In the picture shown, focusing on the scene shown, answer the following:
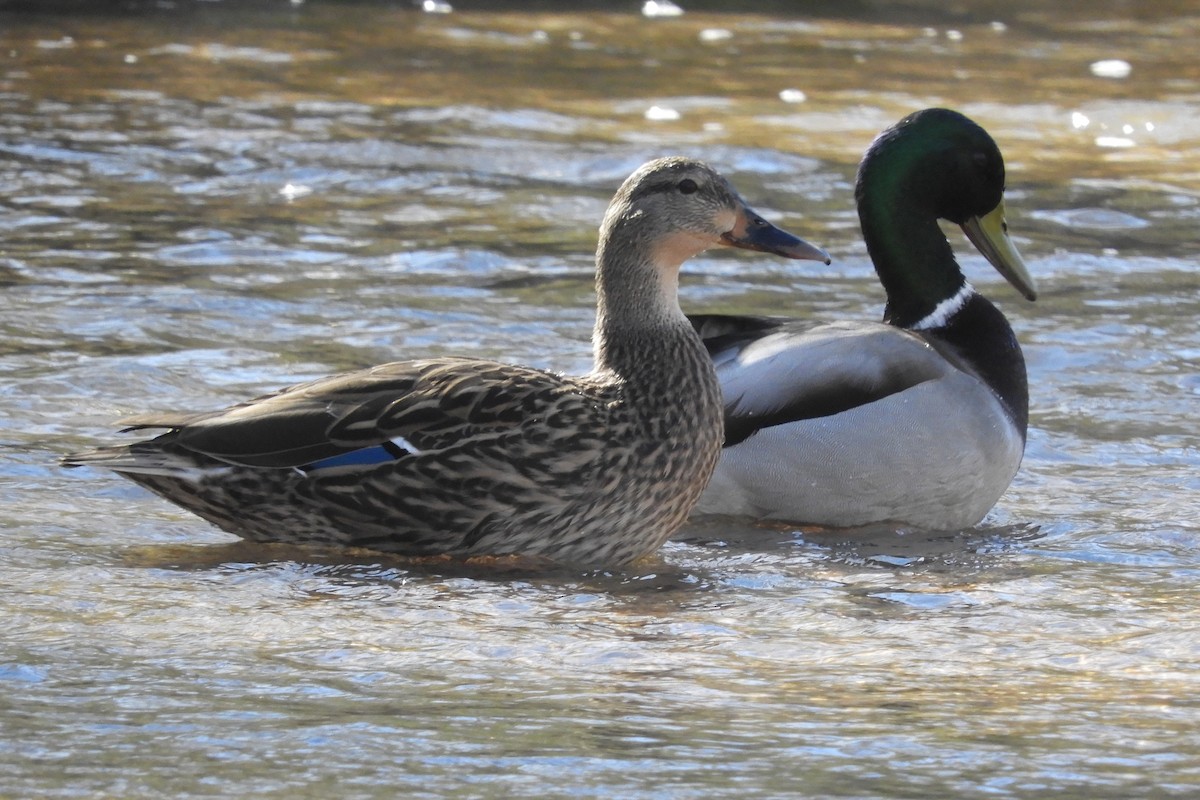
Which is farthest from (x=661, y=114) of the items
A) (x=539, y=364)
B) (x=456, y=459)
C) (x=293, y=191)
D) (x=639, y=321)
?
(x=456, y=459)

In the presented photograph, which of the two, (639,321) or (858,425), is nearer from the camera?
(639,321)

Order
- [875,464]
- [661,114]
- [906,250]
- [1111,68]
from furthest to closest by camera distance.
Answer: [1111,68]
[661,114]
[906,250]
[875,464]

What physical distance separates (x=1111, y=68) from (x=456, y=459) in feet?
35.9

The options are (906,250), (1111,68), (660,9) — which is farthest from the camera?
(660,9)

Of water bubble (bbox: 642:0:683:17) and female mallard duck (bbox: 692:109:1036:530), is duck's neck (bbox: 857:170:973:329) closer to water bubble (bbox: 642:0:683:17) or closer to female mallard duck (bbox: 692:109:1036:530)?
female mallard duck (bbox: 692:109:1036:530)

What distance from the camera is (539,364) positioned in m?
7.78

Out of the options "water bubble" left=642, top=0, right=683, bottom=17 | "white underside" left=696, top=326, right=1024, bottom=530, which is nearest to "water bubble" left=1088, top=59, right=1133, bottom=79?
"water bubble" left=642, top=0, right=683, bottom=17

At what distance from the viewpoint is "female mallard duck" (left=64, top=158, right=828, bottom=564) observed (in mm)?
5336

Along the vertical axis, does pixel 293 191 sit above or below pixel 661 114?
below

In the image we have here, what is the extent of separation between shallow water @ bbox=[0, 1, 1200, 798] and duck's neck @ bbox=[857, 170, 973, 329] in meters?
0.65

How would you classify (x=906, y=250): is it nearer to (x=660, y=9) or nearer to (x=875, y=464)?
(x=875, y=464)

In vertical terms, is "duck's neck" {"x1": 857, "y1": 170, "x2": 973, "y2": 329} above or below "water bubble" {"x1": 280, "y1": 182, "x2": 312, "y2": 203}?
above

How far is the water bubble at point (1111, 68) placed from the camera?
14.9 meters

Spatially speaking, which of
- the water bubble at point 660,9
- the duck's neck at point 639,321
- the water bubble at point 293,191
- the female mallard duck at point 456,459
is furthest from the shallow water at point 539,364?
the water bubble at point 660,9
